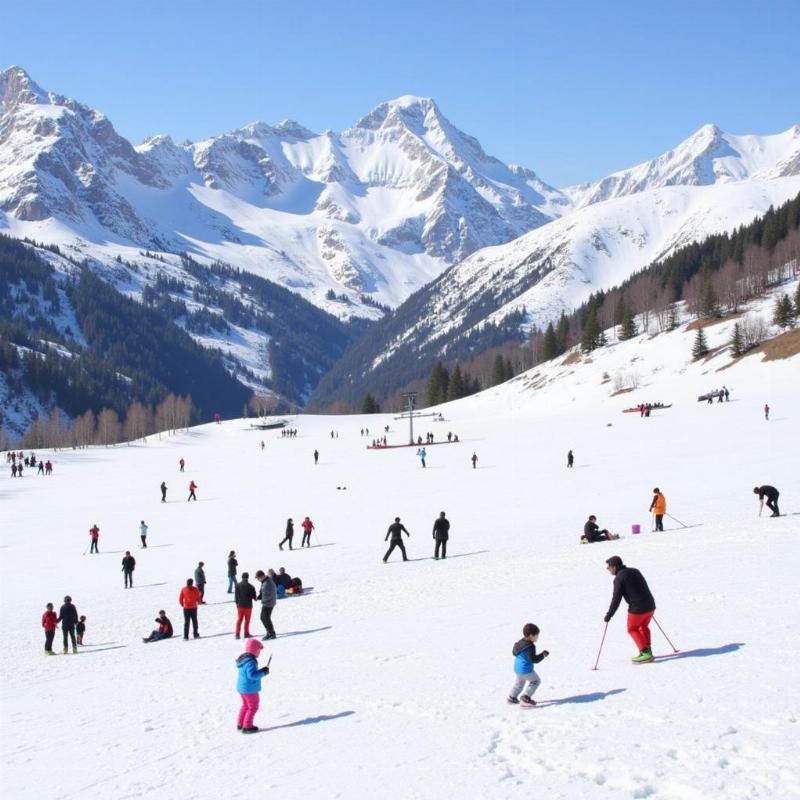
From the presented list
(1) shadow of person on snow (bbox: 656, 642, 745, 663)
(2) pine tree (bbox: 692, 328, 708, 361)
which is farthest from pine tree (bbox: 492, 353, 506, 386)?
(1) shadow of person on snow (bbox: 656, 642, 745, 663)

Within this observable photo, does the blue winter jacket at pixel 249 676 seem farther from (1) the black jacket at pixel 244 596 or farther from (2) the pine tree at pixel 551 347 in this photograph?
(2) the pine tree at pixel 551 347

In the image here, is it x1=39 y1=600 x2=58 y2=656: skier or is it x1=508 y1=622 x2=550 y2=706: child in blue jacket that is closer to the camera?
x1=508 y1=622 x2=550 y2=706: child in blue jacket

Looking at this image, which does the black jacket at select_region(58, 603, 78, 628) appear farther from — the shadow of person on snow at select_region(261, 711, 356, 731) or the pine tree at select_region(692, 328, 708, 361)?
the pine tree at select_region(692, 328, 708, 361)

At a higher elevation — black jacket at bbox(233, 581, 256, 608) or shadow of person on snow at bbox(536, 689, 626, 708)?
black jacket at bbox(233, 581, 256, 608)

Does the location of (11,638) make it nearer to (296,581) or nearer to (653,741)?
(296,581)

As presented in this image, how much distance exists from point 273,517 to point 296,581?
51.8 ft

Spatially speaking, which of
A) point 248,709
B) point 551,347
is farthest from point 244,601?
point 551,347

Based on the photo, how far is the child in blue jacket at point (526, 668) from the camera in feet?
34.3

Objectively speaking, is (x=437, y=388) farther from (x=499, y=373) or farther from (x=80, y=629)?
(x=80, y=629)

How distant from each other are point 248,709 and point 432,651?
409cm

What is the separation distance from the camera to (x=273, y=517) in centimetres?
3741

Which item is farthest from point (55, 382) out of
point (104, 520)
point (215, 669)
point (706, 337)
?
point (215, 669)

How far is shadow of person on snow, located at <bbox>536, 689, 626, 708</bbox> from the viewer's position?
34.2 ft

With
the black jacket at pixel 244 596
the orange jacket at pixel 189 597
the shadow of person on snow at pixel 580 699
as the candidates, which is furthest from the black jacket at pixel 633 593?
the orange jacket at pixel 189 597
